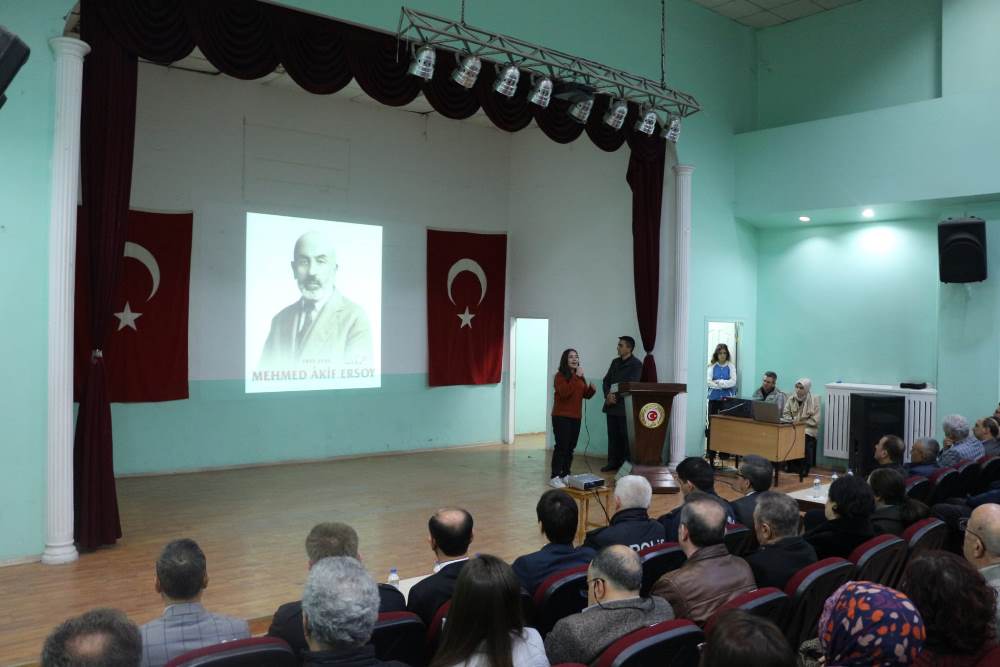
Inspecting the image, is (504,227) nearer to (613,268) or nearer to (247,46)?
(613,268)

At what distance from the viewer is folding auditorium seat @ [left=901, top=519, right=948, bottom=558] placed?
3.43 m

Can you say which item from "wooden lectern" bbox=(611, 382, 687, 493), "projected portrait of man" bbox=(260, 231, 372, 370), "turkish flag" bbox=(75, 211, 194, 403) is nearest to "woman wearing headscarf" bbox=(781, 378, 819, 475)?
"wooden lectern" bbox=(611, 382, 687, 493)

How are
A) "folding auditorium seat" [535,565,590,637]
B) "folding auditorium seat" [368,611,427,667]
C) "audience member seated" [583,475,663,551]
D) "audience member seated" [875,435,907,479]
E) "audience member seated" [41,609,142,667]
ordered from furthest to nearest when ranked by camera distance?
"audience member seated" [875,435,907,479] < "audience member seated" [583,475,663,551] < "folding auditorium seat" [535,565,590,637] < "folding auditorium seat" [368,611,427,667] < "audience member seated" [41,609,142,667]

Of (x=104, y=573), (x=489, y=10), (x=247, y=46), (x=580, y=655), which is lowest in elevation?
(x=104, y=573)

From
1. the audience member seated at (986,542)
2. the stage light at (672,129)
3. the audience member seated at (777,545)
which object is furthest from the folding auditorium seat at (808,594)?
the stage light at (672,129)

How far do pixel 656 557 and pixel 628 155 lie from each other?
6.65 meters

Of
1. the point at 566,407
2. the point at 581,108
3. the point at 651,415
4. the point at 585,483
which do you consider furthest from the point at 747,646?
the point at 566,407

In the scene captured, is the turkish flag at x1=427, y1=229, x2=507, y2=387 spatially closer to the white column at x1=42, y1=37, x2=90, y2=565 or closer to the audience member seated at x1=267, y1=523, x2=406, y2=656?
the white column at x1=42, y1=37, x2=90, y2=565

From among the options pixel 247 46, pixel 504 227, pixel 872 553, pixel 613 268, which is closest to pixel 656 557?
pixel 872 553

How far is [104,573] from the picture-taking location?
15.8 ft

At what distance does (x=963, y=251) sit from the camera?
7398 millimetres

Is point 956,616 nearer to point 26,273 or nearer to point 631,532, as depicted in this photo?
point 631,532

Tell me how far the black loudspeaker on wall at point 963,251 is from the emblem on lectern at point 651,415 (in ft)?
9.80

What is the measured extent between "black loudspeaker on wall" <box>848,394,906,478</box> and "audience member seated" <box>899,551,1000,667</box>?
21.3ft
